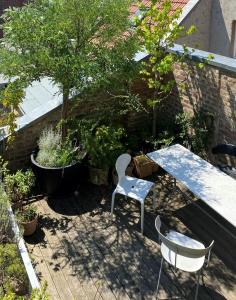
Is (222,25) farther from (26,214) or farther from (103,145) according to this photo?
(26,214)

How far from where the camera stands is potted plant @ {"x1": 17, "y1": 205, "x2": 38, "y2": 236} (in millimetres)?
5699

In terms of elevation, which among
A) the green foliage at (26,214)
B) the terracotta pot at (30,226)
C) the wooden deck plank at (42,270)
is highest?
the green foliage at (26,214)

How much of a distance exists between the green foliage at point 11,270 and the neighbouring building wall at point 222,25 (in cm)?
775

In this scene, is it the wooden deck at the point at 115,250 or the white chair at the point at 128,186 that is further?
the white chair at the point at 128,186

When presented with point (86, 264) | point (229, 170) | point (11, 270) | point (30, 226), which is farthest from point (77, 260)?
point (229, 170)

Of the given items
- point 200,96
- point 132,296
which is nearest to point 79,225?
point 132,296

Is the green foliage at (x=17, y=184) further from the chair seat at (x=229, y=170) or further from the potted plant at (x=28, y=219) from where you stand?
the chair seat at (x=229, y=170)

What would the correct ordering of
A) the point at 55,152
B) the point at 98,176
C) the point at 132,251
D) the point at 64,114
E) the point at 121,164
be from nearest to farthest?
the point at 132,251
the point at 121,164
the point at 55,152
the point at 64,114
the point at 98,176

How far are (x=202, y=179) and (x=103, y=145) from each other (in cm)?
190

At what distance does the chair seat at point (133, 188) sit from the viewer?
19.2 feet

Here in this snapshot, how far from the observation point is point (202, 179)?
18.2ft

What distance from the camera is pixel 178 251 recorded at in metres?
4.20

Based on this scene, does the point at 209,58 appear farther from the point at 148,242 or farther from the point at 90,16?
the point at 148,242

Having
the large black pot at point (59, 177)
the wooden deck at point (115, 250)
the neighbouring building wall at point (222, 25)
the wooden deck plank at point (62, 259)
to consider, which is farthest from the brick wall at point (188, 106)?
the neighbouring building wall at point (222, 25)
